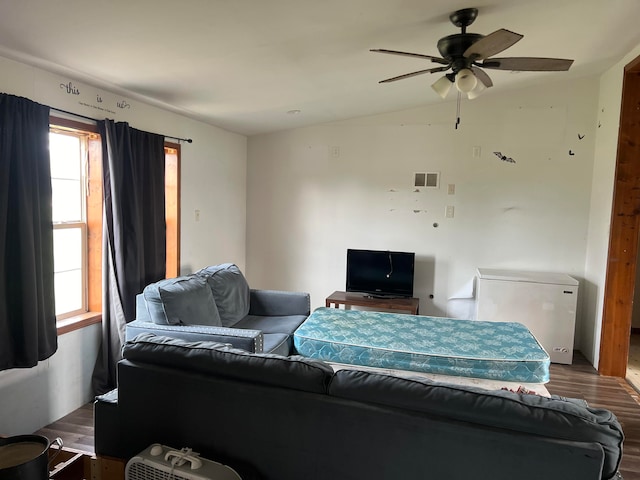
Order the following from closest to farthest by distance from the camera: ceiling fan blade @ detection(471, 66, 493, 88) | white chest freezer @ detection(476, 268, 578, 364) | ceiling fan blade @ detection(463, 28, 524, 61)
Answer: ceiling fan blade @ detection(463, 28, 524, 61), ceiling fan blade @ detection(471, 66, 493, 88), white chest freezer @ detection(476, 268, 578, 364)

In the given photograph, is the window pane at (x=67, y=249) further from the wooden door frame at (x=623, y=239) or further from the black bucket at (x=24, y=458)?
the wooden door frame at (x=623, y=239)

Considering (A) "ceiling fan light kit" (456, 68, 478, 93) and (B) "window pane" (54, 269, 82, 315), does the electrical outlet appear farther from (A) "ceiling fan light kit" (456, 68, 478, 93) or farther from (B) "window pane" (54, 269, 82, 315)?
(B) "window pane" (54, 269, 82, 315)

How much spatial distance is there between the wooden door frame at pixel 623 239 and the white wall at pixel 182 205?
388cm

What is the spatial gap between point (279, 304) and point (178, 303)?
3.98ft

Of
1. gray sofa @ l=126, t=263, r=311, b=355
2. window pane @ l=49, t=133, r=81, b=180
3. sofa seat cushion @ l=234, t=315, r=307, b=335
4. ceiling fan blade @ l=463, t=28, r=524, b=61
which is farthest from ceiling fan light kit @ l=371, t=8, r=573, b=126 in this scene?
window pane @ l=49, t=133, r=81, b=180

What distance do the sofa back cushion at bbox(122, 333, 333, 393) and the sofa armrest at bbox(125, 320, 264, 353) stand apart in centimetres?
78

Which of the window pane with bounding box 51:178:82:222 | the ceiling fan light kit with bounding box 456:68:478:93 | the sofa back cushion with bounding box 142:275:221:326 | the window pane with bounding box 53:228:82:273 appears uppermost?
the ceiling fan light kit with bounding box 456:68:478:93

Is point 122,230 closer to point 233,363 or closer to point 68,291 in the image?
point 68,291

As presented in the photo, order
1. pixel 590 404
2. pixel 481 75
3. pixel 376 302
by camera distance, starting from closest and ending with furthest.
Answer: pixel 481 75 < pixel 590 404 < pixel 376 302

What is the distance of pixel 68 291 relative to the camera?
320 cm

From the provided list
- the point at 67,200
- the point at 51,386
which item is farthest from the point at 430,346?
the point at 67,200

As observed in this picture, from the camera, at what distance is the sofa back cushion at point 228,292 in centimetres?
356

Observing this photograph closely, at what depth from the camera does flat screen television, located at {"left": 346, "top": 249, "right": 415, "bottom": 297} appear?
4762 millimetres

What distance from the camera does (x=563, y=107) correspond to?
450 centimetres
